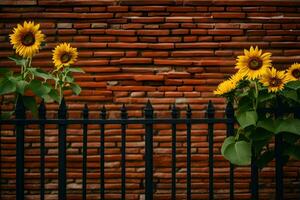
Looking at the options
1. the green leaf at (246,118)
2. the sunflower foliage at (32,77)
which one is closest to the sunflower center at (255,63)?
the green leaf at (246,118)

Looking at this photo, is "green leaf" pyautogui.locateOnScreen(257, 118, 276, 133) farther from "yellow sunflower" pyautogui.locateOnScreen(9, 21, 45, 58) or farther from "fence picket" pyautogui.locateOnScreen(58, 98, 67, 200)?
"yellow sunflower" pyautogui.locateOnScreen(9, 21, 45, 58)

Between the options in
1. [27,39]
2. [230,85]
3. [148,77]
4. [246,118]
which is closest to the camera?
[246,118]

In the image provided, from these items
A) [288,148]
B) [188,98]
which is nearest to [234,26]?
[188,98]

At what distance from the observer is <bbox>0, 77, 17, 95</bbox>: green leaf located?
2979mm

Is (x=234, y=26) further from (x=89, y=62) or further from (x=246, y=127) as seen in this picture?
(x=246, y=127)

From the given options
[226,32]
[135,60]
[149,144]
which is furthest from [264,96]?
[135,60]

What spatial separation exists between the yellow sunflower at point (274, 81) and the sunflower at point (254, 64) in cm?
5

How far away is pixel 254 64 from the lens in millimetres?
3039

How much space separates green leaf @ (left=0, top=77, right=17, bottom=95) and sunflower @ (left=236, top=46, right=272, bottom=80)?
1627 mm

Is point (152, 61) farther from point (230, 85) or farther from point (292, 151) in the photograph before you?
point (292, 151)

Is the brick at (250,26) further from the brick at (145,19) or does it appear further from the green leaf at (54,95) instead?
the green leaf at (54,95)

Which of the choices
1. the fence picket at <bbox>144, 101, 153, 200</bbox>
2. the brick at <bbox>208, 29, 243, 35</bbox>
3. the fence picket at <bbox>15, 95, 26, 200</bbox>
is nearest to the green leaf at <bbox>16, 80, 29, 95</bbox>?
the fence picket at <bbox>15, 95, 26, 200</bbox>

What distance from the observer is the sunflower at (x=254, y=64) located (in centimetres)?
301

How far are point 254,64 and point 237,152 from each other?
2.10ft
